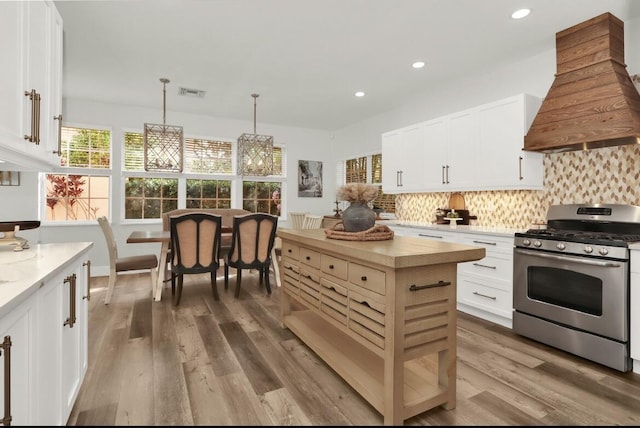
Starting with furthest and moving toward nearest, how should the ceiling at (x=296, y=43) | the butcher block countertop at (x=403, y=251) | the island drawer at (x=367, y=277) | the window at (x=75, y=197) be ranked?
1. the window at (x=75, y=197)
2. the ceiling at (x=296, y=43)
3. the island drawer at (x=367, y=277)
4. the butcher block countertop at (x=403, y=251)

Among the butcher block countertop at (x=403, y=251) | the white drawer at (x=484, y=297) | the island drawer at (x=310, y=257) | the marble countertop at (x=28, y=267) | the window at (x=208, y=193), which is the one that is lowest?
the white drawer at (x=484, y=297)

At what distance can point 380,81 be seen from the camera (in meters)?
4.54

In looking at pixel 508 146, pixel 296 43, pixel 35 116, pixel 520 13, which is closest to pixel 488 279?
pixel 508 146

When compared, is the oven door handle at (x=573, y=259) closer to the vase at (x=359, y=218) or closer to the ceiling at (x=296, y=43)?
the vase at (x=359, y=218)

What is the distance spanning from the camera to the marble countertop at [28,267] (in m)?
1.05

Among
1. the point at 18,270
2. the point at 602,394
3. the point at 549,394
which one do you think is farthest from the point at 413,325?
the point at 18,270

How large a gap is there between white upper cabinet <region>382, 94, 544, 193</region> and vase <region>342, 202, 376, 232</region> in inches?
81.0

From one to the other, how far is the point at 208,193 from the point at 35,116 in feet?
15.1

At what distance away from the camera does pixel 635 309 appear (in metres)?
2.34

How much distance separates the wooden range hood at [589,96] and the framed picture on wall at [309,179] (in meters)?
4.58

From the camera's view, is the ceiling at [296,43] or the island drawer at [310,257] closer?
the island drawer at [310,257]

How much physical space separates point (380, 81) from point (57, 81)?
3.55m

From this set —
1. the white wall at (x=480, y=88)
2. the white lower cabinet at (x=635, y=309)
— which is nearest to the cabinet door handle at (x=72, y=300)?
the white lower cabinet at (x=635, y=309)

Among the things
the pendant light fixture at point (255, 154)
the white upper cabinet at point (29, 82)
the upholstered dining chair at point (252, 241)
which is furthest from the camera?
the pendant light fixture at point (255, 154)
